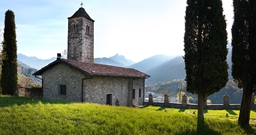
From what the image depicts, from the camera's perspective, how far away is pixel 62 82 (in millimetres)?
17547

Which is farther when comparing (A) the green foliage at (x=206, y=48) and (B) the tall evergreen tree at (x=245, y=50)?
(A) the green foliage at (x=206, y=48)

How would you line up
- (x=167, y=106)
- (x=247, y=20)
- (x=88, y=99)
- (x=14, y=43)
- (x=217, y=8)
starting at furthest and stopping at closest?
(x=167, y=106)
(x=14, y=43)
(x=88, y=99)
(x=217, y=8)
(x=247, y=20)

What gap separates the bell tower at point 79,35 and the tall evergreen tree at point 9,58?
696 cm

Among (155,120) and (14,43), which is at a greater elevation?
(14,43)

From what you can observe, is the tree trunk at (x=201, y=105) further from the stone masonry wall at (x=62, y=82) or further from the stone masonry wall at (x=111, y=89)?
the stone masonry wall at (x=62, y=82)

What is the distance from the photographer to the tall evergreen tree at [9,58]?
21.0 m

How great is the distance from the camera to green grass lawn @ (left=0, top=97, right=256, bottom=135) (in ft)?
25.5

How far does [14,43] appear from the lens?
21.6 m

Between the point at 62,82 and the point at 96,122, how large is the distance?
32.5 ft

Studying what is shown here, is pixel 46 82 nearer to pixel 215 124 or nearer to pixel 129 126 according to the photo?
pixel 129 126

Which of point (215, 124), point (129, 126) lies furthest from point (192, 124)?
point (129, 126)

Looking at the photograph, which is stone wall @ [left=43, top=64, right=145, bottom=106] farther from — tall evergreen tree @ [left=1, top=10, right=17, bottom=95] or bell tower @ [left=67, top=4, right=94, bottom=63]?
bell tower @ [left=67, top=4, right=94, bottom=63]

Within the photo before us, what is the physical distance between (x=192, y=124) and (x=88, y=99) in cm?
934

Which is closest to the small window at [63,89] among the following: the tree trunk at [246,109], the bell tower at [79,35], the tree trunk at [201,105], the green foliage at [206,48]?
the bell tower at [79,35]
